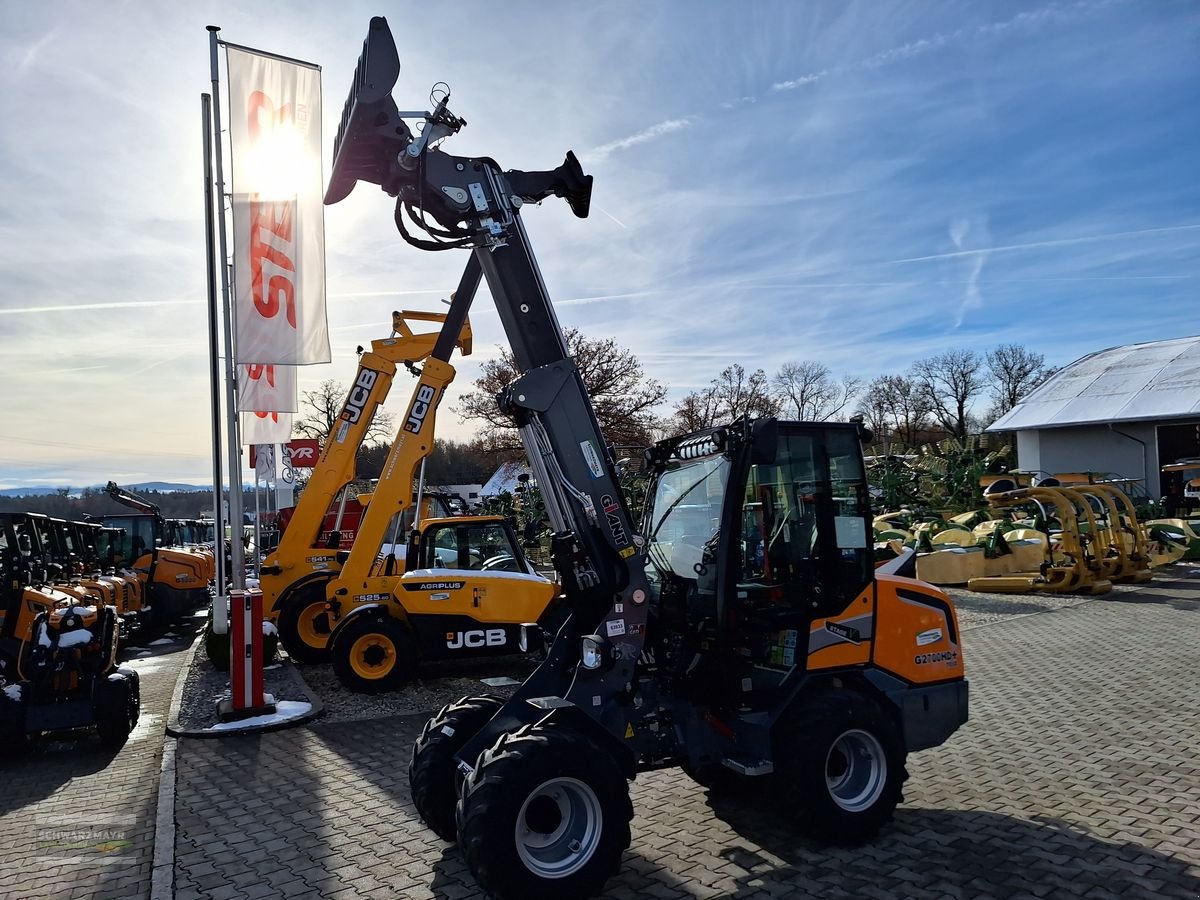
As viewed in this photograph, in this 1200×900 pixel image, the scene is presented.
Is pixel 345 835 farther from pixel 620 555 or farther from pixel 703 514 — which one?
pixel 703 514

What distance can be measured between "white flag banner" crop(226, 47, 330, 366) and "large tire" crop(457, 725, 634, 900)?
6.49 meters

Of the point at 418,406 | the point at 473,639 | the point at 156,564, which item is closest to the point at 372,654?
the point at 473,639

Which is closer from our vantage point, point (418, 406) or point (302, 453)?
point (418, 406)

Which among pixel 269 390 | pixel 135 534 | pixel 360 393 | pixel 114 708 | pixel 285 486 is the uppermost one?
pixel 269 390

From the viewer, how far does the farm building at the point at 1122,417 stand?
3509 centimetres

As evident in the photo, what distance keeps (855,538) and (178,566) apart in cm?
1505

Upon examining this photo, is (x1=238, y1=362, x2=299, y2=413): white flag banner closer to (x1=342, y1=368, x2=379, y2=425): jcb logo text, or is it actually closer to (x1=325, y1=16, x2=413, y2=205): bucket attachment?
(x1=342, y1=368, x2=379, y2=425): jcb logo text

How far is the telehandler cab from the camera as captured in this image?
4699 millimetres

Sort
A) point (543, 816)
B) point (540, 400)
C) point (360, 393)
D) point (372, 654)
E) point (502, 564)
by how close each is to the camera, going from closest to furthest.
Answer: point (543, 816) < point (540, 400) < point (372, 654) < point (502, 564) < point (360, 393)

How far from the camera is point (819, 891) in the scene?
14.4 feet

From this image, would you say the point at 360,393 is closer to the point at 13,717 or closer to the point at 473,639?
the point at 473,639

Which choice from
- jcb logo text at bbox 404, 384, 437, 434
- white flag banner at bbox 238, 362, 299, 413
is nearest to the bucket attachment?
jcb logo text at bbox 404, 384, 437, 434

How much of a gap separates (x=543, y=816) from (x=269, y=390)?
1001 cm

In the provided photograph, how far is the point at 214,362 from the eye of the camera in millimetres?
9031
